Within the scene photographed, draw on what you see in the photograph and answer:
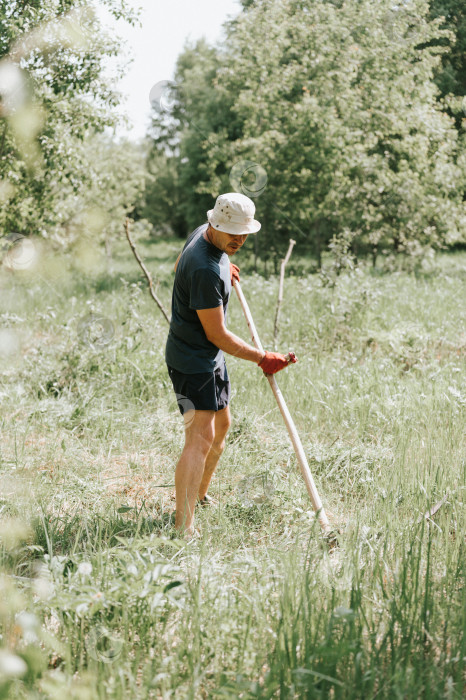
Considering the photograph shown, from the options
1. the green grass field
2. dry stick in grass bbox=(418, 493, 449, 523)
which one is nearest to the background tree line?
the green grass field

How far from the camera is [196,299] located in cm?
287

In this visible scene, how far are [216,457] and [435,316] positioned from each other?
17.0 ft

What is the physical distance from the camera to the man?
112 inches

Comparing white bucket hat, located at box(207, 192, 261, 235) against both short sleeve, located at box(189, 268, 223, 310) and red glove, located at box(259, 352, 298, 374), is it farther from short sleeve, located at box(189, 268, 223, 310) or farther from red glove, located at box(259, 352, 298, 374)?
red glove, located at box(259, 352, 298, 374)

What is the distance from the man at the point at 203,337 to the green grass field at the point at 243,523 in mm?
358

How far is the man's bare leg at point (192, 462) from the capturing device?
307 centimetres

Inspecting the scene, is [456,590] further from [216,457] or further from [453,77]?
[453,77]

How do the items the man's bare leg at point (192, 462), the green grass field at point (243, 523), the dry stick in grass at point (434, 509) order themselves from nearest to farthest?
1. the green grass field at point (243, 523)
2. the dry stick in grass at point (434, 509)
3. the man's bare leg at point (192, 462)

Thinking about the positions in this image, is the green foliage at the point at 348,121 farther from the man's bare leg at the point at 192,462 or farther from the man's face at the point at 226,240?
the man's bare leg at the point at 192,462

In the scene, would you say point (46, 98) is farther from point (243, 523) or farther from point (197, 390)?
point (243, 523)

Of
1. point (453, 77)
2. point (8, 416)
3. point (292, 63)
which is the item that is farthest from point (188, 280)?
point (453, 77)

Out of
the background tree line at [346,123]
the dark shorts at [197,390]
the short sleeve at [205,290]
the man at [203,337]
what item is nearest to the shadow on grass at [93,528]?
the man at [203,337]

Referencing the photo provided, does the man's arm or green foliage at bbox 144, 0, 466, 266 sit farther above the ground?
green foliage at bbox 144, 0, 466, 266

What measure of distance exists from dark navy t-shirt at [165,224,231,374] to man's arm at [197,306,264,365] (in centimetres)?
4
